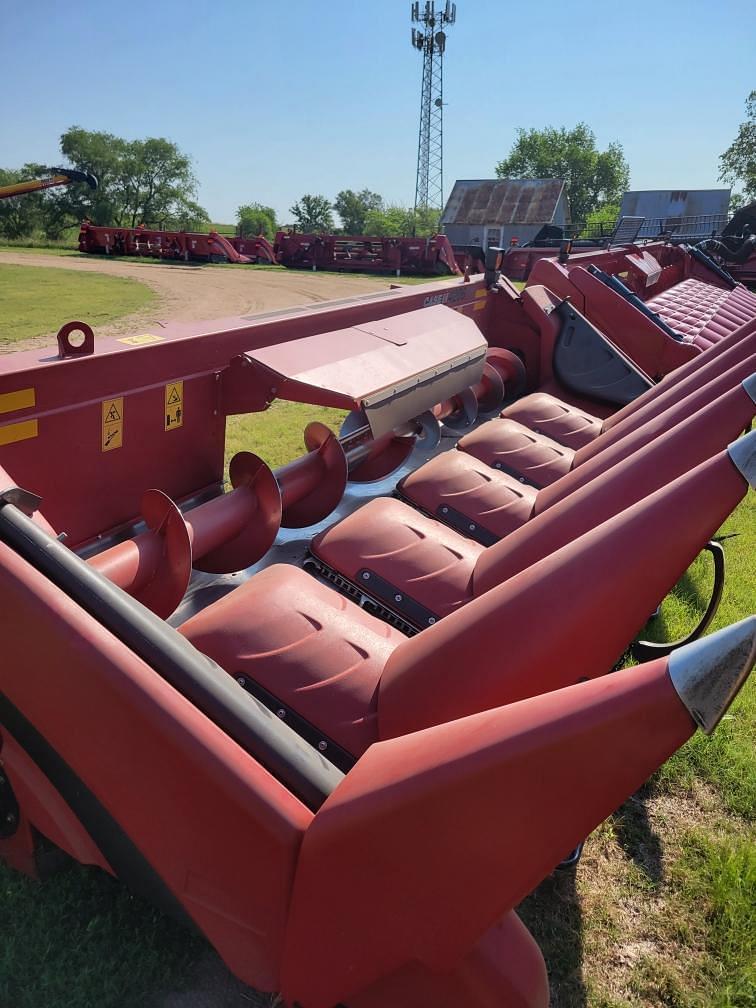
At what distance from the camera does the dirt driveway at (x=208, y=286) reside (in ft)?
36.8

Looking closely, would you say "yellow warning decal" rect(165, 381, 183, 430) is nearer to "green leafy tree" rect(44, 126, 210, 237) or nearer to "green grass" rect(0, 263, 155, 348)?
"green grass" rect(0, 263, 155, 348)

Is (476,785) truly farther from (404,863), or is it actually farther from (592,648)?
(592,648)

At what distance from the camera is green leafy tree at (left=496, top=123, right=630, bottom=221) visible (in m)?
60.4

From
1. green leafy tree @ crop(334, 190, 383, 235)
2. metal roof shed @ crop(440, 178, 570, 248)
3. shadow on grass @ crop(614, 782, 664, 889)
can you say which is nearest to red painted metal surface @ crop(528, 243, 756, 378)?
shadow on grass @ crop(614, 782, 664, 889)

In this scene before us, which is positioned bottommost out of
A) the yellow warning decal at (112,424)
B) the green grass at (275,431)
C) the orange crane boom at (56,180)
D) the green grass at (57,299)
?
the green grass at (275,431)

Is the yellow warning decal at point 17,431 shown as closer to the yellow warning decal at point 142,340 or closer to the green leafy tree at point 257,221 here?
the yellow warning decal at point 142,340

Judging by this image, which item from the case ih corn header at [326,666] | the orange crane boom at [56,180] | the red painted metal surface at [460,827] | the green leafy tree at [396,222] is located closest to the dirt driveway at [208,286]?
the orange crane boom at [56,180]

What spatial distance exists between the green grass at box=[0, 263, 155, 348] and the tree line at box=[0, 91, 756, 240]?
15.7 m

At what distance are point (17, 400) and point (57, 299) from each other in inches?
457

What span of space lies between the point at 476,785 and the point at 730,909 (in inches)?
55.5

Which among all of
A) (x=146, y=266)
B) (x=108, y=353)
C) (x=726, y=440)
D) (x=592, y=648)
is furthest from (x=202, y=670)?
(x=146, y=266)

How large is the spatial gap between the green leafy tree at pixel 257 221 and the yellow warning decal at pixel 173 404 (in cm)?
4352

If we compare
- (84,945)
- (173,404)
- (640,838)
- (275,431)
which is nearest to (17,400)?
(173,404)

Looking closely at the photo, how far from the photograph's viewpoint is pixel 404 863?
0.92 m
